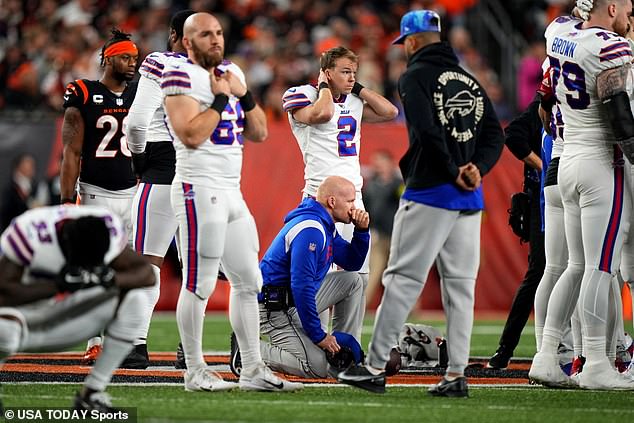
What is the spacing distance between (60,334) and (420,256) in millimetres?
1777

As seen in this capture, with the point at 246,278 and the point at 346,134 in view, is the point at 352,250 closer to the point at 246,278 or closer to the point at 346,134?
the point at 346,134

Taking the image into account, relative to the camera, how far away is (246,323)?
5.95 meters

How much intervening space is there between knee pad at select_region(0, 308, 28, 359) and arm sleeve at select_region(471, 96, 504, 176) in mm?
2363

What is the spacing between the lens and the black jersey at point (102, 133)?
24.6ft

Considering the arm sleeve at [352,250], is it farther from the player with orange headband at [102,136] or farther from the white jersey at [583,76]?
the player with orange headband at [102,136]

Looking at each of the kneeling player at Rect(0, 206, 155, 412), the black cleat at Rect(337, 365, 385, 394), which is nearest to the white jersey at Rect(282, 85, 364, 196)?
the black cleat at Rect(337, 365, 385, 394)

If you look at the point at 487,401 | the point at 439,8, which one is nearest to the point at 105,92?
the point at 487,401

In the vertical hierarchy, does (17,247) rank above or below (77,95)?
below

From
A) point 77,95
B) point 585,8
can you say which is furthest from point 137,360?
point 585,8

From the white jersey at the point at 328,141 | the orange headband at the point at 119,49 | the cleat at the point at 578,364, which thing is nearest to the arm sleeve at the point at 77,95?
the orange headband at the point at 119,49

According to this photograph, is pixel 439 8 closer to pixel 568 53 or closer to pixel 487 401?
pixel 568 53

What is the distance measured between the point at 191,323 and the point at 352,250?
4.32ft

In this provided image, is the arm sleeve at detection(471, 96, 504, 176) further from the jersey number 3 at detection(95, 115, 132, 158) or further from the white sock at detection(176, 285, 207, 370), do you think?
Answer: the jersey number 3 at detection(95, 115, 132, 158)

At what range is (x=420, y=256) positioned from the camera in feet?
18.5
